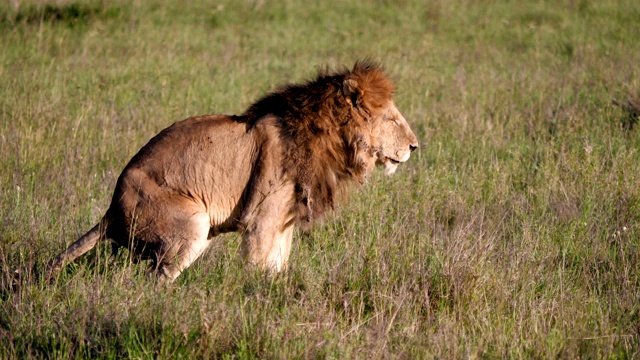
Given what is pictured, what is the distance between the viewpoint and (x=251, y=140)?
5215 millimetres

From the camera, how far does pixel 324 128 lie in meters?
5.28

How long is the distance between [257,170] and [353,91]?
77cm

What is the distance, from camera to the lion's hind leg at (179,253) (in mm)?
4781

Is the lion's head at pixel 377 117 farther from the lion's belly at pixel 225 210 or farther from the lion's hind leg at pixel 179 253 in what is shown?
the lion's hind leg at pixel 179 253

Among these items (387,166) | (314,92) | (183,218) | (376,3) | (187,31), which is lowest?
(183,218)

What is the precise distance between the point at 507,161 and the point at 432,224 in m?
1.76

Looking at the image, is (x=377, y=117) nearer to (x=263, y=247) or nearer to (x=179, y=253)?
(x=263, y=247)

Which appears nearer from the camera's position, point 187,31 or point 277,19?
point 187,31

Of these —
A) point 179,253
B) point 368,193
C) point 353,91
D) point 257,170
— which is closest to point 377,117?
point 353,91

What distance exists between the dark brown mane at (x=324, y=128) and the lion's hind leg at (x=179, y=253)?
2.16 ft

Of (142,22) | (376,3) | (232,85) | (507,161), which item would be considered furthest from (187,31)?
(507,161)

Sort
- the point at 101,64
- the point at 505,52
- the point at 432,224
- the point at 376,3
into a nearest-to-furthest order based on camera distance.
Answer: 1. the point at 432,224
2. the point at 101,64
3. the point at 505,52
4. the point at 376,3

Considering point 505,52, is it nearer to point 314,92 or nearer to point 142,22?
point 142,22

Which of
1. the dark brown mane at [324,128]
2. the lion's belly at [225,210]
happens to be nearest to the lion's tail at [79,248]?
the lion's belly at [225,210]
